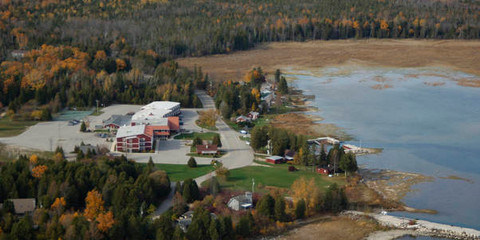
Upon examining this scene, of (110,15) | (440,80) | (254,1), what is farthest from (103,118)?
(254,1)

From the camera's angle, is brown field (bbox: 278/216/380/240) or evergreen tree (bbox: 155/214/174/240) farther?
brown field (bbox: 278/216/380/240)

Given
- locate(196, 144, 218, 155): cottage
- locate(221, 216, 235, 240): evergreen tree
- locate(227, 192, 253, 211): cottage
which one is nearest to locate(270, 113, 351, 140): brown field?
locate(196, 144, 218, 155): cottage

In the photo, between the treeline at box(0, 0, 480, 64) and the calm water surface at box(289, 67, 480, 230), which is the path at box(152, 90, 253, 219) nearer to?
the calm water surface at box(289, 67, 480, 230)

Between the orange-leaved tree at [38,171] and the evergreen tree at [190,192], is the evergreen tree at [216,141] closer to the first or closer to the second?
the evergreen tree at [190,192]

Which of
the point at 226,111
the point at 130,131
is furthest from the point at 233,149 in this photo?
the point at 226,111

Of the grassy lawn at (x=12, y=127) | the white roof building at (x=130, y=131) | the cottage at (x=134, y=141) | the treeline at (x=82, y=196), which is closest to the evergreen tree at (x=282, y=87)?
the white roof building at (x=130, y=131)

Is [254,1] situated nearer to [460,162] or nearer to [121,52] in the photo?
[121,52]
